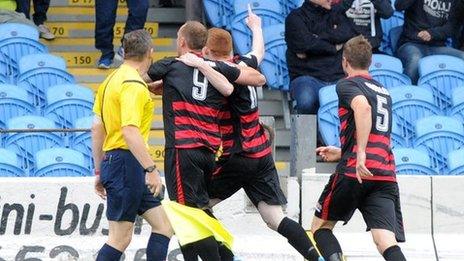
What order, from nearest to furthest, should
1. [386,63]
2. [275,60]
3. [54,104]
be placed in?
[54,104] → [386,63] → [275,60]

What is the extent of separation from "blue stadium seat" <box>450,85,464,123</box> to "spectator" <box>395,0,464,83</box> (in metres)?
0.83

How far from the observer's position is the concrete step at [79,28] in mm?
17641

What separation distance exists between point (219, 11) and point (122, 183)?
5581mm

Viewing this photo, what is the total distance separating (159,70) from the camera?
11945 mm

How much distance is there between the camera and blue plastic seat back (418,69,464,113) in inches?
632

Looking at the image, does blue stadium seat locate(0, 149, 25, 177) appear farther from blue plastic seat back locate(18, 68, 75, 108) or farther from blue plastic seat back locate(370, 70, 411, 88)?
blue plastic seat back locate(370, 70, 411, 88)

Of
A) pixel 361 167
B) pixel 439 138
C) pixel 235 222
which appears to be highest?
A: pixel 361 167

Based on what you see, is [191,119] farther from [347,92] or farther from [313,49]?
[313,49]

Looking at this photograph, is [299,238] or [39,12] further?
[39,12]

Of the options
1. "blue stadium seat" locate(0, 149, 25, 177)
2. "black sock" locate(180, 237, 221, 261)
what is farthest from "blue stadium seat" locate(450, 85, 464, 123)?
"black sock" locate(180, 237, 221, 261)

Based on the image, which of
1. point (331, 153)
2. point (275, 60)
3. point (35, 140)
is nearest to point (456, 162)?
point (275, 60)

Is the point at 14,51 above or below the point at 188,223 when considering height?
above

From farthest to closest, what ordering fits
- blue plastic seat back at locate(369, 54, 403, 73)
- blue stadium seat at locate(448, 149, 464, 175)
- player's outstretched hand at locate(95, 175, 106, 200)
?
blue plastic seat back at locate(369, 54, 403, 73) → blue stadium seat at locate(448, 149, 464, 175) → player's outstretched hand at locate(95, 175, 106, 200)

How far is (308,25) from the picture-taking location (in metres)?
16.1
